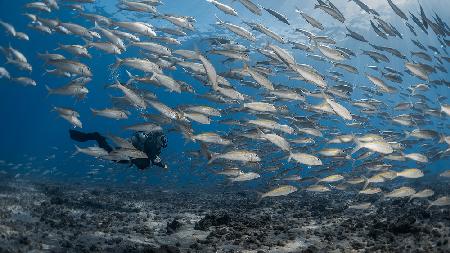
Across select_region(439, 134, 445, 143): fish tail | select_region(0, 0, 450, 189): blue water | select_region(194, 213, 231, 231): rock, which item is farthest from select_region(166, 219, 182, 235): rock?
select_region(439, 134, 445, 143): fish tail

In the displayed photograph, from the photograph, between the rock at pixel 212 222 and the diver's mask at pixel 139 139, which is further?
the diver's mask at pixel 139 139

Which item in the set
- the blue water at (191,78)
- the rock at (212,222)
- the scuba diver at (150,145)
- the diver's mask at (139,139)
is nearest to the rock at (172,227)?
the rock at (212,222)

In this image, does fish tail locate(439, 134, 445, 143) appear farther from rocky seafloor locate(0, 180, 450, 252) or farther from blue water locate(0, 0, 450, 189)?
blue water locate(0, 0, 450, 189)

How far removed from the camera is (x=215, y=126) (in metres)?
95.1

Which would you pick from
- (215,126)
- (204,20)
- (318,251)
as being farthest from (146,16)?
(215,126)

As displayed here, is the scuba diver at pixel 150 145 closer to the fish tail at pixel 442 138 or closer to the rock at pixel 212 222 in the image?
the rock at pixel 212 222

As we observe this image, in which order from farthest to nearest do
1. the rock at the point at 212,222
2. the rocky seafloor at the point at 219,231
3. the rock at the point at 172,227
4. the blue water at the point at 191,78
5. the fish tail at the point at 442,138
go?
the blue water at the point at 191,78
the fish tail at the point at 442,138
the rock at the point at 212,222
the rock at the point at 172,227
the rocky seafloor at the point at 219,231

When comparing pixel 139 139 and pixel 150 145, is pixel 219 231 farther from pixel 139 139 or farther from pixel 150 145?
pixel 139 139

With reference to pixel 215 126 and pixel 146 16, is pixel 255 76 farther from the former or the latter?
A: pixel 215 126

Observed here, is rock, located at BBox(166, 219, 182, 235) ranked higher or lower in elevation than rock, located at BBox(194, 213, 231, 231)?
lower

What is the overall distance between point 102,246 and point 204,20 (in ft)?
127

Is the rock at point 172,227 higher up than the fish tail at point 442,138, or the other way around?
the fish tail at point 442,138

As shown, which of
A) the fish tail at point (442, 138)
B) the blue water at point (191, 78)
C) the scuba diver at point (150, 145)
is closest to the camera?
the fish tail at point (442, 138)

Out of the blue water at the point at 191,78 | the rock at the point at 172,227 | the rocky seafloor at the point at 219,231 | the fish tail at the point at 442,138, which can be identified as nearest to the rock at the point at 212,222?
the rocky seafloor at the point at 219,231
